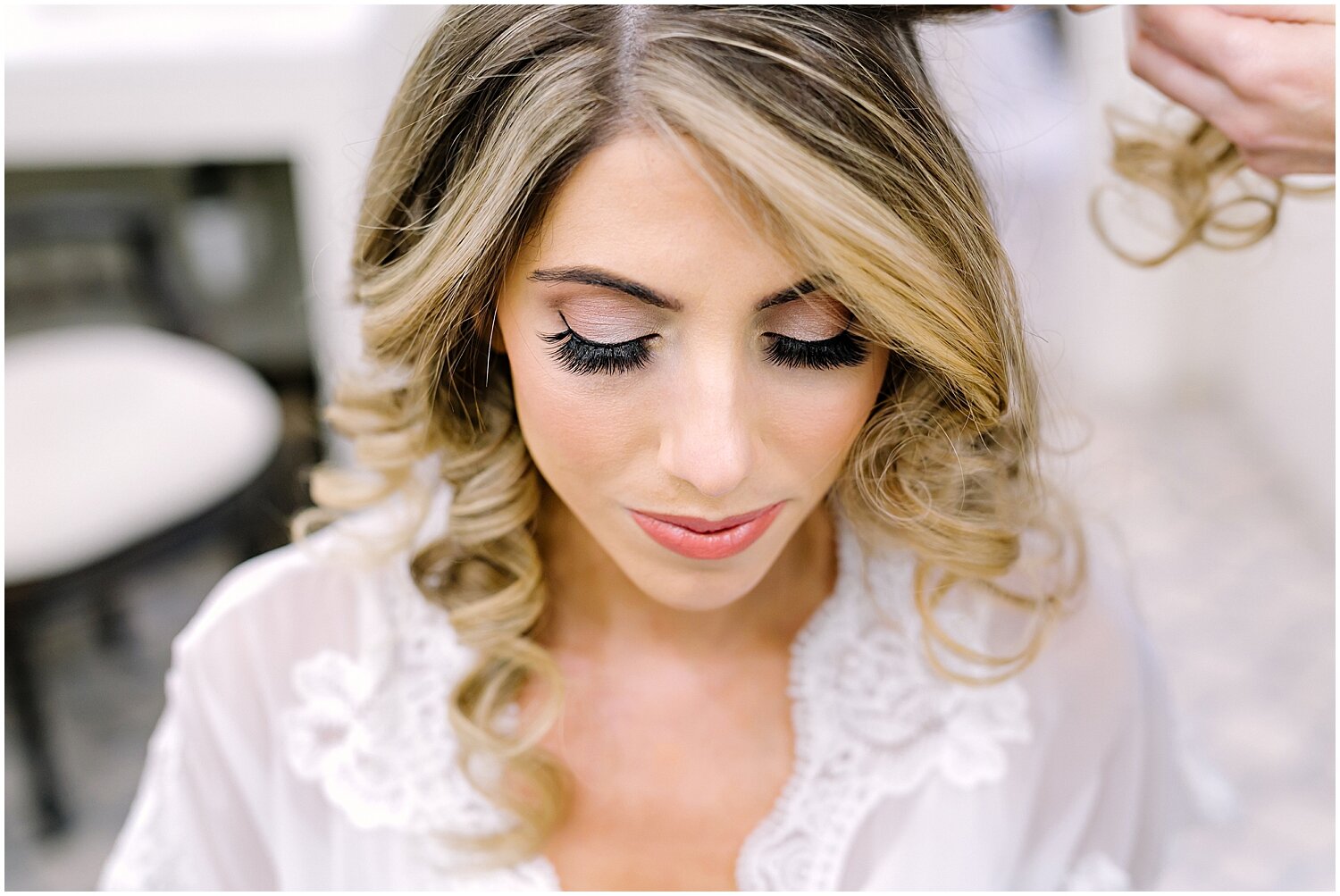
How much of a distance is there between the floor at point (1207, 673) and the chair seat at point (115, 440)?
0.41 ft

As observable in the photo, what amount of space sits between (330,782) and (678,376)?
0.57 meters

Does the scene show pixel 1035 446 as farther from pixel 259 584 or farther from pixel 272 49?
pixel 272 49

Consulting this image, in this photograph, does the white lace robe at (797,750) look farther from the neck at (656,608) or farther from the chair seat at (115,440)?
the chair seat at (115,440)

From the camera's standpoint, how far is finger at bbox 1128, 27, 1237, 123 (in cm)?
88

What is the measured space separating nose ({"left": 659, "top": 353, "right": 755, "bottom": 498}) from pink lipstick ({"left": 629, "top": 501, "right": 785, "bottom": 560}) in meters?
0.07

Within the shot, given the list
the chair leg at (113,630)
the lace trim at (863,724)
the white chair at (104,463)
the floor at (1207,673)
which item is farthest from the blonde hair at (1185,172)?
the chair leg at (113,630)

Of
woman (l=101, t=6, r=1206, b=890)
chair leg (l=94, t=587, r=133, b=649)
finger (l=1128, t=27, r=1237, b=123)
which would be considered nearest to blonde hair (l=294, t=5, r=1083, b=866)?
woman (l=101, t=6, r=1206, b=890)

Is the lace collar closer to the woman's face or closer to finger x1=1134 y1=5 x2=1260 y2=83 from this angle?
the woman's face

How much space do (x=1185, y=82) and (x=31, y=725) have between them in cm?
197

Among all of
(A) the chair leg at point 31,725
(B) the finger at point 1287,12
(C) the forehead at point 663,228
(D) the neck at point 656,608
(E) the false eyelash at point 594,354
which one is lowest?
(A) the chair leg at point 31,725

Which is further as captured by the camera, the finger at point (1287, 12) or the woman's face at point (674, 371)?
the finger at point (1287, 12)

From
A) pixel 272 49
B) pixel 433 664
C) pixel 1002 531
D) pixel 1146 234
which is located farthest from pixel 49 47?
pixel 1146 234

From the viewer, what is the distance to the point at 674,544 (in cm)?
86

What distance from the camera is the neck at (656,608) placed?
1096 millimetres
